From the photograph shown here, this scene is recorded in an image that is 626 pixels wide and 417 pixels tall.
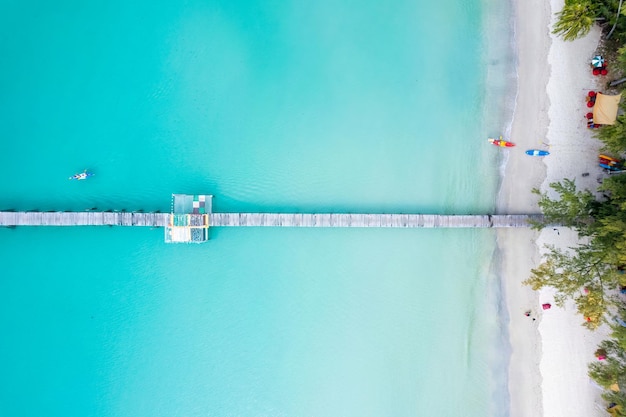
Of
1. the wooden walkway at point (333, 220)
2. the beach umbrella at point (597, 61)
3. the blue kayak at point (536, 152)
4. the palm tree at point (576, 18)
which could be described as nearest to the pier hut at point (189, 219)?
the wooden walkway at point (333, 220)

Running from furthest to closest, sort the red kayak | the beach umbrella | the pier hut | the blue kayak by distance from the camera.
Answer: the red kayak
the blue kayak
the beach umbrella
the pier hut

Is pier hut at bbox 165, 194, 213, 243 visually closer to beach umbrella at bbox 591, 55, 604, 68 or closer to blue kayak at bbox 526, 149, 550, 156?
blue kayak at bbox 526, 149, 550, 156

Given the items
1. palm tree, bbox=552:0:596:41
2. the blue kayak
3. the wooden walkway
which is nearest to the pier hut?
the wooden walkway

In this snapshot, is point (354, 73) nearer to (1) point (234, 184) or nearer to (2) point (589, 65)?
(1) point (234, 184)

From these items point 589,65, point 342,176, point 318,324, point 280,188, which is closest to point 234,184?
point 280,188

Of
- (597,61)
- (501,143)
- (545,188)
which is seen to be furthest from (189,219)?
(597,61)
